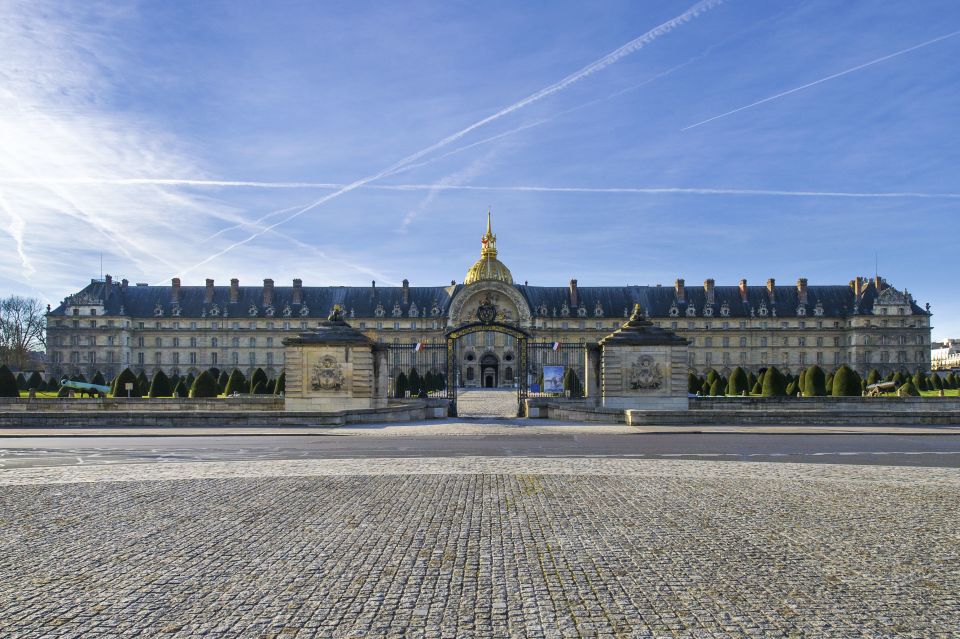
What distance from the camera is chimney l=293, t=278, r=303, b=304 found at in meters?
84.1

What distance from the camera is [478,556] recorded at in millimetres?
6176

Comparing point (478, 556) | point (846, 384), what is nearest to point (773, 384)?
point (846, 384)

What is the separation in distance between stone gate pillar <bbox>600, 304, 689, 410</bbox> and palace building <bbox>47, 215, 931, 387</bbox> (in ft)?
181

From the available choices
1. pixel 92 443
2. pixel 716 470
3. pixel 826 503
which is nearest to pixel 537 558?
pixel 826 503

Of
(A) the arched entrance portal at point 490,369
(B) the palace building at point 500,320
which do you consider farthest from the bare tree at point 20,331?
(A) the arched entrance portal at point 490,369

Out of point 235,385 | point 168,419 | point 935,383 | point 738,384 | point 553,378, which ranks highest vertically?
point 553,378

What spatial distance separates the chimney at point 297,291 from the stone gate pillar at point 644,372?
64.4 m

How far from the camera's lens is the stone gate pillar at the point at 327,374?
24328 mm

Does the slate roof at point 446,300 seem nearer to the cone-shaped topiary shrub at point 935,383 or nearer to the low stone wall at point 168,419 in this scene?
the cone-shaped topiary shrub at point 935,383

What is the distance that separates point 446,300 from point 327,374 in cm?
6176

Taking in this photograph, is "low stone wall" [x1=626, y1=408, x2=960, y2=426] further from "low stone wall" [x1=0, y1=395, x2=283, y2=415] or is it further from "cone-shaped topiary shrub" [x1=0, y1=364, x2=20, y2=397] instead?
"cone-shaped topiary shrub" [x1=0, y1=364, x2=20, y2=397]

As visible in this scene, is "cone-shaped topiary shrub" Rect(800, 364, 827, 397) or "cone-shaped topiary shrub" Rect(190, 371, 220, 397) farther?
"cone-shaped topiary shrub" Rect(800, 364, 827, 397)

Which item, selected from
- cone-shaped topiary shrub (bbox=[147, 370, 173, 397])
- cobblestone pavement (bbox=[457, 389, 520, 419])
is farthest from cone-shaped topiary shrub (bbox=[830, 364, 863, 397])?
cone-shaped topiary shrub (bbox=[147, 370, 173, 397])

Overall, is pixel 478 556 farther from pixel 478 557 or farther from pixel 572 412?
pixel 572 412
